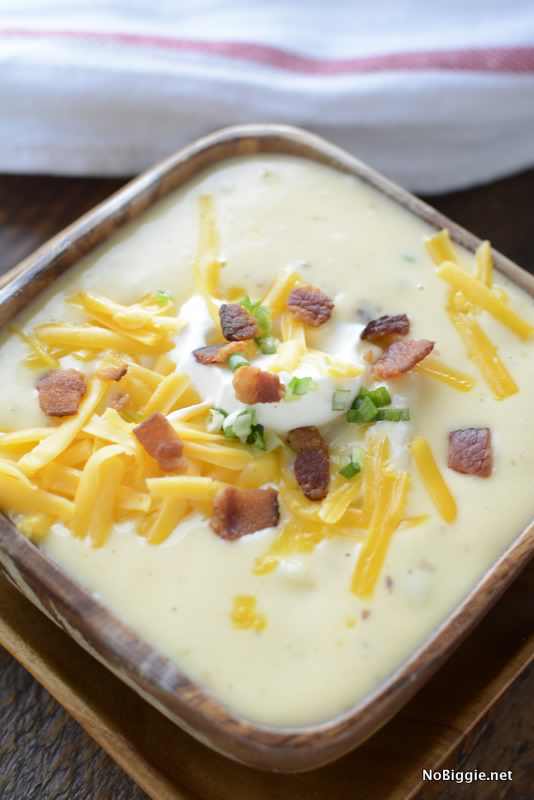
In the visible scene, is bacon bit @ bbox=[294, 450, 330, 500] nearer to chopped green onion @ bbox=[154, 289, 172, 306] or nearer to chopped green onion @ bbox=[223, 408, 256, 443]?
chopped green onion @ bbox=[223, 408, 256, 443]

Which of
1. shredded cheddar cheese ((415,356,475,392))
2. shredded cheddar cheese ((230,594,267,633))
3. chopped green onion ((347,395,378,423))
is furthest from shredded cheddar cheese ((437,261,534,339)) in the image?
shredded cheddar cheese ((230,594,267,633))

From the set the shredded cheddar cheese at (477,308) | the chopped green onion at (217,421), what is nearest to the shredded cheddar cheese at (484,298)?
the shredded cheddar cheese at (477,308)

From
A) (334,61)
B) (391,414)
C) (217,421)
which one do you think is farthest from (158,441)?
(334,61)

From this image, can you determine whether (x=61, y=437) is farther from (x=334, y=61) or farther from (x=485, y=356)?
(x=334, y=61)

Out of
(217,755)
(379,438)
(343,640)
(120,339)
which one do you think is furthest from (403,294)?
(217,755)

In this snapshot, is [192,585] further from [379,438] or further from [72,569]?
[379,438]

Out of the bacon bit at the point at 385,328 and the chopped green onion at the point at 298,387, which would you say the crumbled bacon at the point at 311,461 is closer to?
the chopped green onion at the point at 298,387
